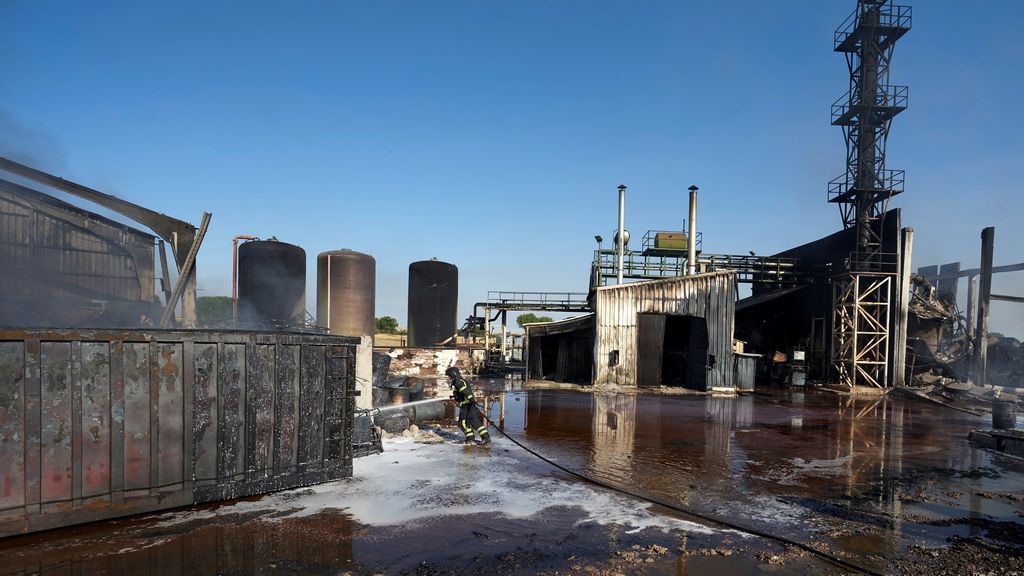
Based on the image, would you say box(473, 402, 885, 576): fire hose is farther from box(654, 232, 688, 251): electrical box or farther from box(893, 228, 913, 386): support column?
box(654, 232, 688, 251): electrical box

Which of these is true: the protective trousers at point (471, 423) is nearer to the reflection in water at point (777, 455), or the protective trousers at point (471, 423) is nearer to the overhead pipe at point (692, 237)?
the reflection in water at point (777, 455)

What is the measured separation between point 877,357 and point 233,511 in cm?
2648

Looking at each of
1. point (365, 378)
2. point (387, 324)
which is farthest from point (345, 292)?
point (387, 324)

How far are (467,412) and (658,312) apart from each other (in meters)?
14.1

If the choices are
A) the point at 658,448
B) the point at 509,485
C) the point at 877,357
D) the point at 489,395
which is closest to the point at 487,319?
the point at 489,395

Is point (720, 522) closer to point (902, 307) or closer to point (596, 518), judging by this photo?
point (596, 518)

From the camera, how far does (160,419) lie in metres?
6.37

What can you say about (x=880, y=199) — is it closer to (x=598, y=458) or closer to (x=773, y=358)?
(x=773, y=358)

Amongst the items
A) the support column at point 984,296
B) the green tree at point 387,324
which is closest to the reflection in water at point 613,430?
the support column at point 984,296

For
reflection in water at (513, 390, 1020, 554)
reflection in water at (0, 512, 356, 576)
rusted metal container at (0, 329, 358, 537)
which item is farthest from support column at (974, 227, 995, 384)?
reflection in water at (0, 512, 356, 576)

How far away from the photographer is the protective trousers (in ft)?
35.9

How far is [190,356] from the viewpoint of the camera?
6609 mm

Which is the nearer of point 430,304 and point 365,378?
point 365,378

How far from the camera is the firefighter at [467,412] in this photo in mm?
10820
